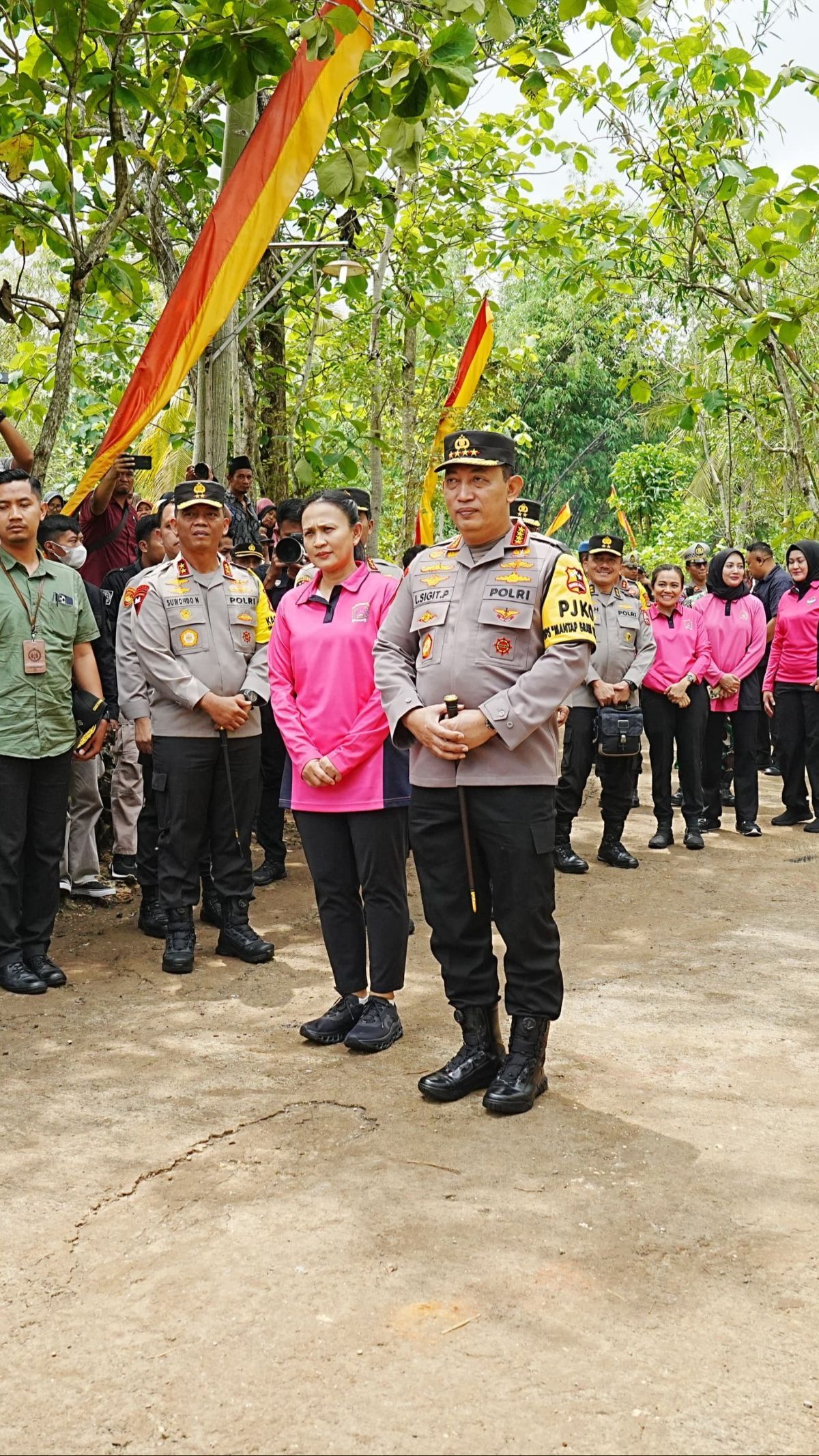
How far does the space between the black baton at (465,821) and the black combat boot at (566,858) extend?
168 inches

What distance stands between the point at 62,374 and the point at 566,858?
430cm

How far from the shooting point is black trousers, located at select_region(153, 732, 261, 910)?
5961 mm

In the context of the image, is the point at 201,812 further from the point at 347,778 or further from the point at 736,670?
the point at 736,670

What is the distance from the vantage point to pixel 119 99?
22.8ft

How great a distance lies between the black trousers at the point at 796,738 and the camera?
10.7 meters

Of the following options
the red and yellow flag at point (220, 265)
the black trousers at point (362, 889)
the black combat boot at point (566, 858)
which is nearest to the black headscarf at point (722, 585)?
the black combat boot at point (566, 858)

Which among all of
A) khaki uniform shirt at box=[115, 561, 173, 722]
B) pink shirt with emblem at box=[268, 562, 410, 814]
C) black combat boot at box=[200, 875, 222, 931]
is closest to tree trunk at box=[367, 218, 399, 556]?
khaki uniform shirt at box=[115, 561, 173, 722]

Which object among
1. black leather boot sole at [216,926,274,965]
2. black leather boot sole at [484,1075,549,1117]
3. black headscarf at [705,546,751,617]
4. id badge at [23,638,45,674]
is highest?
black headscarf at [705,546,751,617]

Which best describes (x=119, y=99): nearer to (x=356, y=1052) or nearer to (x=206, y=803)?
(x=206, y=803)

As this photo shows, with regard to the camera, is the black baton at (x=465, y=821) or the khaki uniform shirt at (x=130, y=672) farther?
the khaki uniform shirt at (x=130, y=672)

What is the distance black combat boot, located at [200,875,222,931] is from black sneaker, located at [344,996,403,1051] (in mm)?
1905

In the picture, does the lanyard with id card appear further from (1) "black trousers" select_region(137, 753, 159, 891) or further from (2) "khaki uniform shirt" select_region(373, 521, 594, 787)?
(2) "khaki uniform shirt" select_region(373, 521, 594, 787)

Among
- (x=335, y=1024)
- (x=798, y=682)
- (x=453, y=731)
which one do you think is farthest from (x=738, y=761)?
(x=453, y=731)

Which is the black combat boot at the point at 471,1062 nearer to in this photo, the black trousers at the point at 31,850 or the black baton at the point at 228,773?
the black baton at the point at 228,773
